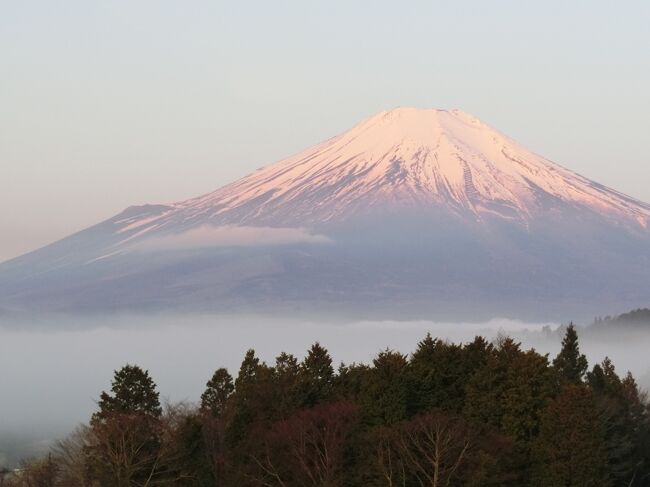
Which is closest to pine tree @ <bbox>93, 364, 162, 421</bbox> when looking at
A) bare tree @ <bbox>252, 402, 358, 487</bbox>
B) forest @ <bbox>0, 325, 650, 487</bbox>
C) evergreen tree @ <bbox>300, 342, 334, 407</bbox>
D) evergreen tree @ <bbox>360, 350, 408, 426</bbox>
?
forest @ <bbox>0, 325, 650, 487</bbox>

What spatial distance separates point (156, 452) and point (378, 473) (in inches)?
470

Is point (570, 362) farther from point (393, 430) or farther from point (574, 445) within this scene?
point (393, 430)

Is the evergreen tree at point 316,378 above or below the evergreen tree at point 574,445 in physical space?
above

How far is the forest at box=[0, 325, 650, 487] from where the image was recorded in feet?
209

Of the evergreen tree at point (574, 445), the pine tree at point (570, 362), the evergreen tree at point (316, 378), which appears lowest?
the evergreen tree at point (574, 445)

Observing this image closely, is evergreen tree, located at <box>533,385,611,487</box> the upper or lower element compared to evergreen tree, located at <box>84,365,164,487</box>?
lower

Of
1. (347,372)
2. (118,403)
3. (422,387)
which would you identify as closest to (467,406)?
(422,387)

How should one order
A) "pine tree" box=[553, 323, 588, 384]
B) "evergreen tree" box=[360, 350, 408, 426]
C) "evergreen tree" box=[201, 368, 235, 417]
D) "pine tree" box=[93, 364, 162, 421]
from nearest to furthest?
"evergreen tree" box=[360, 350, 408, 426] → "pine tree" box=[93, 364, 162, 421] → "pine tree" box=[553, 323, 588, 384] → "evergreen tree" box=[201, 368, 235, 417]

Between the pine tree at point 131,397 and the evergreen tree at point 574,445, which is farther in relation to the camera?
the pine tree at point 131,397

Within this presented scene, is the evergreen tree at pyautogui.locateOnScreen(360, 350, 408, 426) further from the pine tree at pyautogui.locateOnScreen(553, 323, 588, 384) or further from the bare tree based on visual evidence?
the pine tree at pyautogui.locateOnScreen(553, 323, 588, 384)

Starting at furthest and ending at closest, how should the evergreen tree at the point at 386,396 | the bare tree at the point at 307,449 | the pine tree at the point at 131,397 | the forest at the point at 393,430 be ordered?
the pine tree at the point at 131,397 < the evergreen tree at the point at 386,396 < the bare tree at the point at 307,449 < the forest at the point at 393,430

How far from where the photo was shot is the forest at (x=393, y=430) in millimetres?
63844

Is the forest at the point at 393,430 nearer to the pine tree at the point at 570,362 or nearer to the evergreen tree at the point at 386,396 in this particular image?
the evergreen tree at the point at 386,396

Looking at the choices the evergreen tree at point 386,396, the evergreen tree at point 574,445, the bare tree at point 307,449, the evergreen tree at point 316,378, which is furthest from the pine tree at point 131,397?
the evergreen tree at point 574,445
